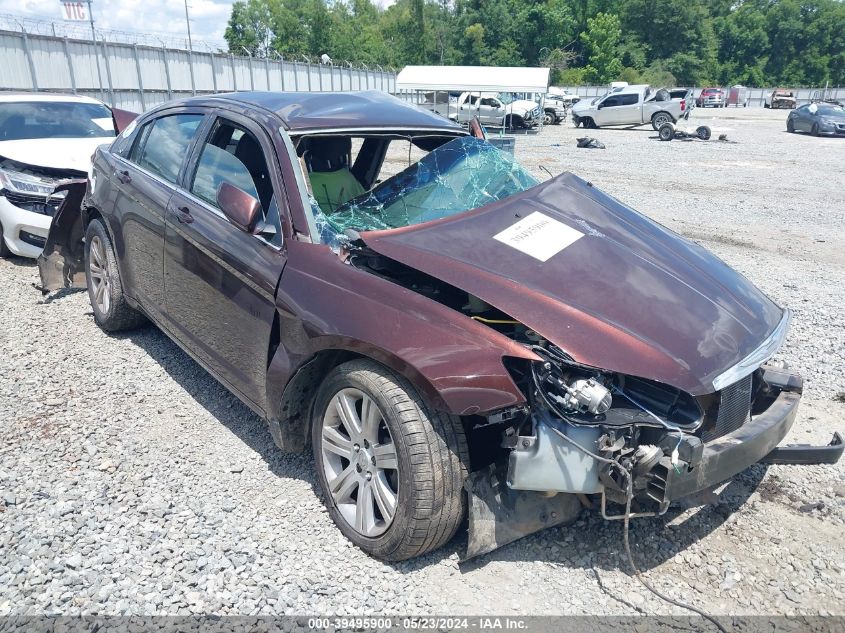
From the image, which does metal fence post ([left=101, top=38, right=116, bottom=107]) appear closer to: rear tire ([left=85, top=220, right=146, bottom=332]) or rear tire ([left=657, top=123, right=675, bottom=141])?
rear tire ([left=85, top=220, right=146, bottom=332])

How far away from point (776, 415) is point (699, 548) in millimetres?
681

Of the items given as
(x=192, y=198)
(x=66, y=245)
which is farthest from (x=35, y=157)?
(x=192, y=198)

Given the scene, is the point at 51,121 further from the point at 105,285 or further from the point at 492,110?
the point at 492,110

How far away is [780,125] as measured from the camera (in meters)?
36.2

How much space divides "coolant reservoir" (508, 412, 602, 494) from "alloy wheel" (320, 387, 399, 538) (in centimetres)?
53

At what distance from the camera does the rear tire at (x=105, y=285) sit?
499 cm

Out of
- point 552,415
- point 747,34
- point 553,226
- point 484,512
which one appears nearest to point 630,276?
point 553,226

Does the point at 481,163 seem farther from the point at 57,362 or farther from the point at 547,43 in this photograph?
the point at 547,43

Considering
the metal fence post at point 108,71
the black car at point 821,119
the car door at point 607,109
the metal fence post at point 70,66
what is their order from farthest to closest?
the car door at point 607,109 < the black car at point 821,119 < the metal fence post at point 108,71 < the metal fence post at point 70,66

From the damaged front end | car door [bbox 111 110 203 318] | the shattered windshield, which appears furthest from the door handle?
the damaged front end

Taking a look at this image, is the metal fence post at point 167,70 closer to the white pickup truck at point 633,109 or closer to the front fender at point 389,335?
the white pickup truck at point 633,109

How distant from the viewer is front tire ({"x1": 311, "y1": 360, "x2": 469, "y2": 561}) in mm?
2619

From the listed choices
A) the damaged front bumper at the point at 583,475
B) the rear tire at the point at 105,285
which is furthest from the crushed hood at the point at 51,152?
the damaged front bumper at the point at 583,475

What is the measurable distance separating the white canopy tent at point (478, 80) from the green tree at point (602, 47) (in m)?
53.1
